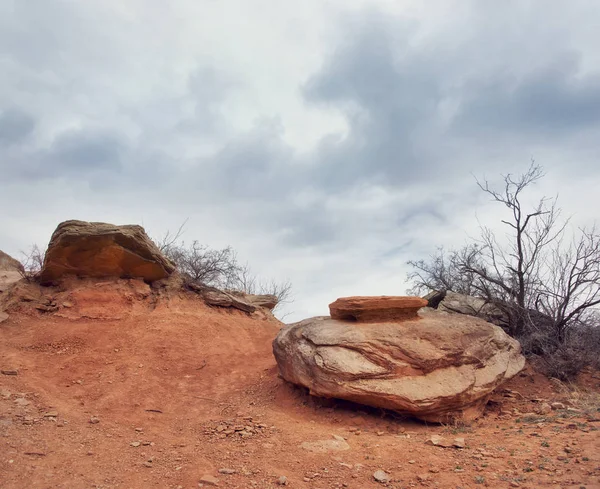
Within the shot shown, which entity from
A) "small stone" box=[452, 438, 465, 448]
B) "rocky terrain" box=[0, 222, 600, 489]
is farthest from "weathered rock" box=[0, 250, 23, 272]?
"small stone" box=[452, 438, 465, 448]

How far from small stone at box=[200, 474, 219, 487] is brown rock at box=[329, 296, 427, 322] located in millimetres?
3461

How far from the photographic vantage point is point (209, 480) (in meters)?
4.29

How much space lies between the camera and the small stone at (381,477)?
14.3 ft

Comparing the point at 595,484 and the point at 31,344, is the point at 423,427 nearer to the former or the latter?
the point at 595,484

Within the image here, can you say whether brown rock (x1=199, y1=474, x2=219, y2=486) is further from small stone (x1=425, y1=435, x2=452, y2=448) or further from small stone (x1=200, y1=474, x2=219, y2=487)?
small stone (x1=425, y1=435, x2=452, y2=448)

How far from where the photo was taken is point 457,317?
755 centimetres

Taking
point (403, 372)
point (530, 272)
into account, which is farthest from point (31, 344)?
point (530, 272)

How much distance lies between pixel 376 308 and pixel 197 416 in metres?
3.07

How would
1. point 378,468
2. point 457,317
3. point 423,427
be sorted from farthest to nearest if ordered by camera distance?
point 457,317 → point 423,427 → point 378,468

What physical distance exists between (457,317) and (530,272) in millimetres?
2886

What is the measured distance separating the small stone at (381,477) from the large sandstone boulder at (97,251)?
6.82 metres

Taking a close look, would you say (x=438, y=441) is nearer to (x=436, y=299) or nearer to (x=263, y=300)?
(x=436, y=299)

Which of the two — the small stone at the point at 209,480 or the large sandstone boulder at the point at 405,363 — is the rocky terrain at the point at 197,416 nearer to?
the small stone at the point at 209,480

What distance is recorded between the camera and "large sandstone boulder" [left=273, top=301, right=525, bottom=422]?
19.6 feet
